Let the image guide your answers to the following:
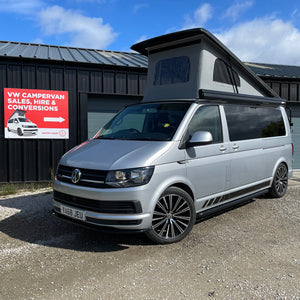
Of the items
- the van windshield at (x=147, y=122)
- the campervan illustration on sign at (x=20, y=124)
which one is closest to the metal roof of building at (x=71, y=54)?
the campervan illustration on sign at (x=20, y=124)

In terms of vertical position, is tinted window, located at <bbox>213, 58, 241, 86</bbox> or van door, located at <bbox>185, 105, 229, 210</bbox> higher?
tinted window, located at <bbox>213, 58, 241, 86</bbox>

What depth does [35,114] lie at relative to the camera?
8.80 meters

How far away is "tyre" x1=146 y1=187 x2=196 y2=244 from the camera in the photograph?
3.84 m

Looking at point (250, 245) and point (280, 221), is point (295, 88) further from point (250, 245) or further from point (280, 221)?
Result: point (250, 245)

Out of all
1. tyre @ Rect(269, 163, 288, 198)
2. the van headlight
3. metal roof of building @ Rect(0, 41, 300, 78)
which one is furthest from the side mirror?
metal roof of building @ Rect(0, 41, 300, 78)

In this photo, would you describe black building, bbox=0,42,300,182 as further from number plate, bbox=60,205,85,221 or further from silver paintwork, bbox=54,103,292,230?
number plate, bbox=60,205,85,221

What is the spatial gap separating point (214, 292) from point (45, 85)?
7737mm

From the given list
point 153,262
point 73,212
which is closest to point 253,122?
point 153,262

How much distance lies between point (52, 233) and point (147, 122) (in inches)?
88.2

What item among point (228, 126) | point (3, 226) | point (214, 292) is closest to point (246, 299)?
point (214, 292)

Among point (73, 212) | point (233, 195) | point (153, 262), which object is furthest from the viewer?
point (233, 195)

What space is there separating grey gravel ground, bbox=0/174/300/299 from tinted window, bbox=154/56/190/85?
2.53 m

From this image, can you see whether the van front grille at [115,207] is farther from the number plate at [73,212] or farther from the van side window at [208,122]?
the van side window at [208,122]

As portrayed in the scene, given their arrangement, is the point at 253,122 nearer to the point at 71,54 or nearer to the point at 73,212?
the point at 73,212
